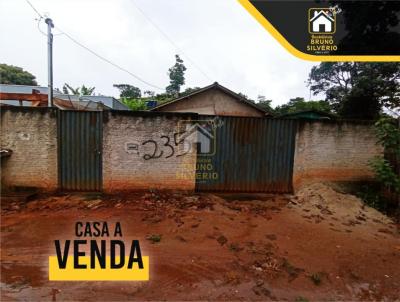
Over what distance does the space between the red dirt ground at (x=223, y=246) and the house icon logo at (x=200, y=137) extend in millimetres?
1215

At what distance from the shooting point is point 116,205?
561 centimetres

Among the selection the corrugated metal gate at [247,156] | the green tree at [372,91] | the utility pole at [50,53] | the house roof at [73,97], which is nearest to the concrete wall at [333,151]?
the corrugated metal gate at [247,156]

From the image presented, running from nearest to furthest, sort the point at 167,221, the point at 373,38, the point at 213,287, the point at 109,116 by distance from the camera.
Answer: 1. the point at 213,287
2. the point at 167,221
3. the point at 109,116
4. the point at 373,38

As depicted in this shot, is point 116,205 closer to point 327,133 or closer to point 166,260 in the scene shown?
point 166,260

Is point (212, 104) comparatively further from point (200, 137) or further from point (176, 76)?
point (176, 76)

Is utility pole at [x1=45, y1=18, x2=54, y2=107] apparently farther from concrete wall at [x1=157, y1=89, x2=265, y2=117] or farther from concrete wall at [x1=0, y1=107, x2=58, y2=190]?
concrete wall at [x1=157, y1=89, x2=265, y2=117]

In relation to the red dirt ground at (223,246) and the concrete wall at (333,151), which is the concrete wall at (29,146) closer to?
the red dirt ground at (223,246)

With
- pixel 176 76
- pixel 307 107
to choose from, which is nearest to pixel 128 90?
pixel 176 76

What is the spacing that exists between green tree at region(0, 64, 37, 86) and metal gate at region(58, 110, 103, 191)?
27310mm

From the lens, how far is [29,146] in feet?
19.3

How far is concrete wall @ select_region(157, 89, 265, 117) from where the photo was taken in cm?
1219

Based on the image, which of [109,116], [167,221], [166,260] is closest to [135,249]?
[166,260]

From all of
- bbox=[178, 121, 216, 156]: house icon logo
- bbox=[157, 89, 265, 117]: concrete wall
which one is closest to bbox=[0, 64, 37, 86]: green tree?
bbox=[157, 89, 265, 117]: concrete wall

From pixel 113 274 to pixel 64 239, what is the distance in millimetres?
1480
